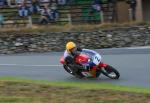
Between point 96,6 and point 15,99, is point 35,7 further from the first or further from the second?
point 15,99

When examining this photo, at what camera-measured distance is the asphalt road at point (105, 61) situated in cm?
1892

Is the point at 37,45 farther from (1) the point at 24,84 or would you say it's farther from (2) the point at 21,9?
(1) the point at 24,84

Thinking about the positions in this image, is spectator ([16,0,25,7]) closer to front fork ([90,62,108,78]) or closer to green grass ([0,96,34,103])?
front fork ([90,62,108,78])

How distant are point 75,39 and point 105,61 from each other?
752 centimetres

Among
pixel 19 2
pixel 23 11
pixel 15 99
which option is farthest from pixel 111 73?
pixel 19 2

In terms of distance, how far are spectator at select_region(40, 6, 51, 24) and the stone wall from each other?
92cm

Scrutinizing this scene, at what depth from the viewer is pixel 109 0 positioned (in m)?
33.4

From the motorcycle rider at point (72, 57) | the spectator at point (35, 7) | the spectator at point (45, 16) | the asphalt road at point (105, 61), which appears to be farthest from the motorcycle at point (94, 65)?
the spectator at point (35, 7)

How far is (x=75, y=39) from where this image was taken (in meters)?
31.5

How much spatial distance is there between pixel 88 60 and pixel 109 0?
15025 mm

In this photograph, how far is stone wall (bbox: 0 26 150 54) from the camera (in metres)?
30.5

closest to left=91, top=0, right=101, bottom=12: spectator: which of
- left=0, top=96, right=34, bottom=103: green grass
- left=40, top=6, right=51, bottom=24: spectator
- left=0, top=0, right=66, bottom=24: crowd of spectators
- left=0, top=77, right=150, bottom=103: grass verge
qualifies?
left=0, top=0, right=66, bottom=24: crowd of spectators

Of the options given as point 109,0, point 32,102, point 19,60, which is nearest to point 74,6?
point 109,0

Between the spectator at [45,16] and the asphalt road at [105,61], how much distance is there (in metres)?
2.84
